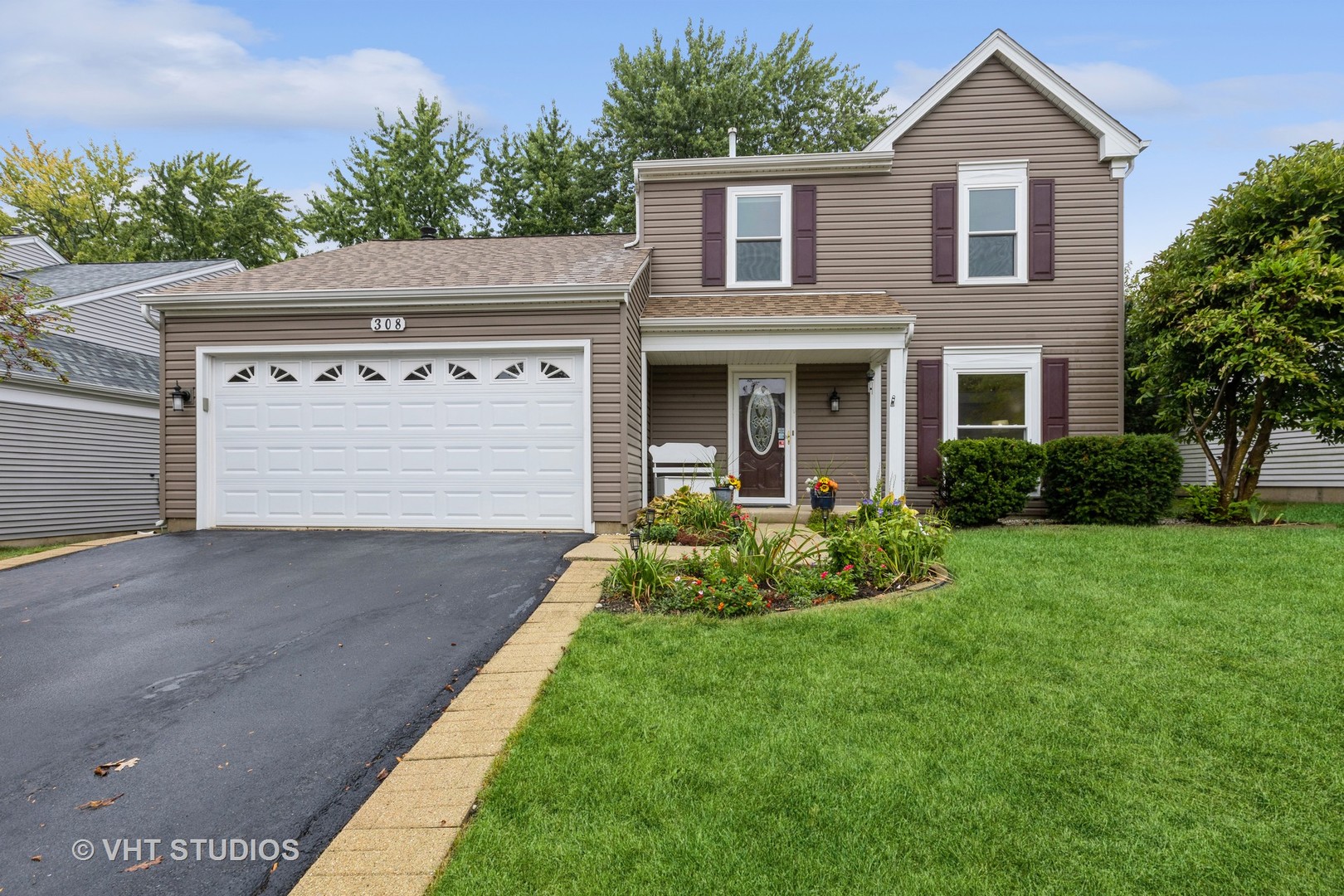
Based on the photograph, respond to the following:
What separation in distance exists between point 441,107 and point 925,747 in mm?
26170

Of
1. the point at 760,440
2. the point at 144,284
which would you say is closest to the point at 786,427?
the point at 760,440

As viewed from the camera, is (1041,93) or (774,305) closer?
(774,305)

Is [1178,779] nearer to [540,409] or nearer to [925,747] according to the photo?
[925,747]

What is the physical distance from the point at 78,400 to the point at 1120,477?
52.7ft

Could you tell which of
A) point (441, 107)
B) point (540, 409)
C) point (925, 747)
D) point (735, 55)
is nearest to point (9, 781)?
point (925, 747)

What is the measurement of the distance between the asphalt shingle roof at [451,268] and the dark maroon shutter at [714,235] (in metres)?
0.99

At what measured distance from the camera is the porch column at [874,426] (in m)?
9.32

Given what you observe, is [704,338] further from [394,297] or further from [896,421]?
[394,297]

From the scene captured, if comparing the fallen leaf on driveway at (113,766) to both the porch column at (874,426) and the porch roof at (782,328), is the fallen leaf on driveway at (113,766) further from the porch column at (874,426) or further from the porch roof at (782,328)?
the porch column at (874,426)

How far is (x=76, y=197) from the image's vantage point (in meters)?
24.8

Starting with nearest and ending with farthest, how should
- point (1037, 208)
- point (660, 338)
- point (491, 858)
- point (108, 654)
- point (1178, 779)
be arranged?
point (491, 858)
point (1178, 779)
point (108, 654)
point (660, 338)
point (1037, 208)

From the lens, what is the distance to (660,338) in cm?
874

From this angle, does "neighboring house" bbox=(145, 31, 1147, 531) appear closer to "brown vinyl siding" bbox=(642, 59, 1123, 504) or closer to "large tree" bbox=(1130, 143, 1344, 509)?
"brown vinyl siding" bbox=(642, 59, 1123, 504)

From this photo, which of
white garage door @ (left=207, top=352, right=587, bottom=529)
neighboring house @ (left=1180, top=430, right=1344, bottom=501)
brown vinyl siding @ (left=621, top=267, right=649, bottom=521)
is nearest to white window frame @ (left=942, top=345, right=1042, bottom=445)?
neighboring house @ (left=1180, top=430, right=1344, bottom=501)
